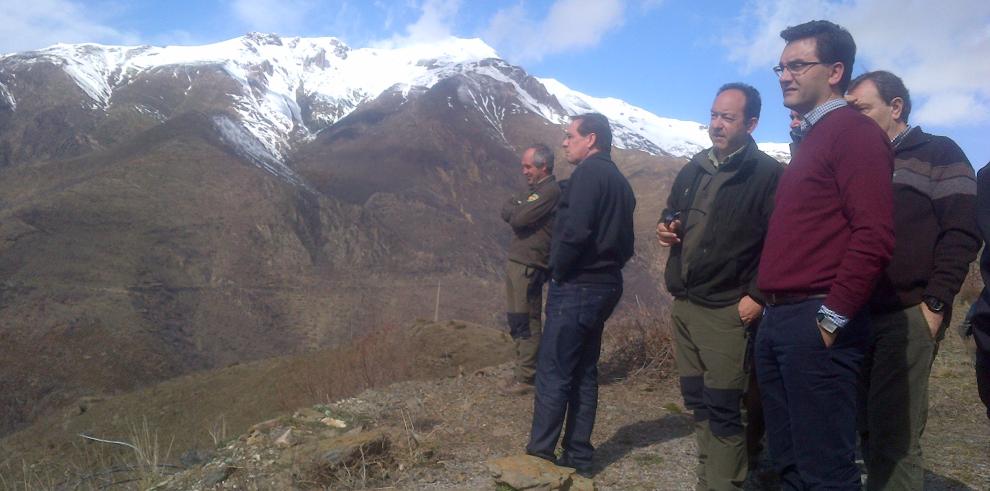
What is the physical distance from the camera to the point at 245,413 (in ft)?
35.8

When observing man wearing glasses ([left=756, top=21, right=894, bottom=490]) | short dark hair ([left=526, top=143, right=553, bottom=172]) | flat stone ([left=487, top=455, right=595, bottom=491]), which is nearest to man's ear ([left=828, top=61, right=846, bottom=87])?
man wearing glasses ([left=756, top=21, right=894, bottom=490])

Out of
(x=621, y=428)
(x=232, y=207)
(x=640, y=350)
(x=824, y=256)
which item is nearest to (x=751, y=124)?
(x=824, y=256)

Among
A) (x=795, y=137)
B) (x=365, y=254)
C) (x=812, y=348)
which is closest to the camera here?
(x=812, y=348)

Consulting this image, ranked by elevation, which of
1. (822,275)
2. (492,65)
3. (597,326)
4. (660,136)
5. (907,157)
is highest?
(492,65)

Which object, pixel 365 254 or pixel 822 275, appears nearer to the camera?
pixel 822 275

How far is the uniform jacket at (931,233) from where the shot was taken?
2777 millimetres

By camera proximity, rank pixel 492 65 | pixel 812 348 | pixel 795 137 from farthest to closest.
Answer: pixel 492 65, pixel 795 137, pixel 812 348

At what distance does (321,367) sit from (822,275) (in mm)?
9565

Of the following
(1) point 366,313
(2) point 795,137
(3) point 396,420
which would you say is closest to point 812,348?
(2) point 795,137

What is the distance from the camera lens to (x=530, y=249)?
5.20 m

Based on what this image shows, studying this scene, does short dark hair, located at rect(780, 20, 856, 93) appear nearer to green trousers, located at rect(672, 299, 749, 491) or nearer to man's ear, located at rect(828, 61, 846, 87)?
man's ear, located at rect(828, 61, 846, 87)

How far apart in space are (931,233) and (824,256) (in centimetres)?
78

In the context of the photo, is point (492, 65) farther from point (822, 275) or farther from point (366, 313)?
point (822, 275)

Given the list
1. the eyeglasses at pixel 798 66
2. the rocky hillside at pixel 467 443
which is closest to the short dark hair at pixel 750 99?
the eyeglasses at pixel 798 66
